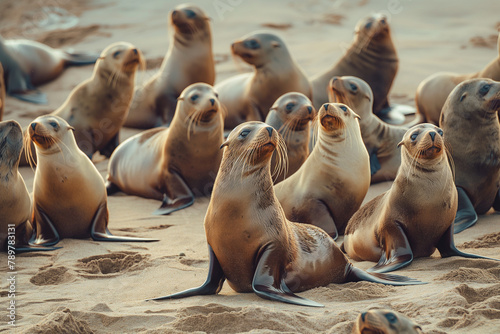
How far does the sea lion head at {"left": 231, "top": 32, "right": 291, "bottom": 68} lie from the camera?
9539 mm

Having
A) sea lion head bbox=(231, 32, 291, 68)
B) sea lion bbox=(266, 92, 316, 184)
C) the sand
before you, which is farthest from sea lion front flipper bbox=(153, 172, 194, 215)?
sea lion head bbox=(231, 32, 291, 68)

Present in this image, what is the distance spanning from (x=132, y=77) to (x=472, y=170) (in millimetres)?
4866

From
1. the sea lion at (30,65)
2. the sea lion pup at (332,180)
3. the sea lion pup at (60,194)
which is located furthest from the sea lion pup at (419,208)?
the sea lion at (30,65)

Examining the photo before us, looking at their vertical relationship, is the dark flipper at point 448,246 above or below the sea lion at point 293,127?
below

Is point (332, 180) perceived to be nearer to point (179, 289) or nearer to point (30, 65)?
point (179, 289)

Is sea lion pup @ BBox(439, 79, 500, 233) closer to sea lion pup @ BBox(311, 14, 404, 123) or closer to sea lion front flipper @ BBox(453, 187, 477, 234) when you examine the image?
sea lion front flipper @ BBox(453, 187, 477, 234)

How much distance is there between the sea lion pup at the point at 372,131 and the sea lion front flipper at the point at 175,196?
1906 mm

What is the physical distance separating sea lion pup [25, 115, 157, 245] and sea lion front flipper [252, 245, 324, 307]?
2.16m

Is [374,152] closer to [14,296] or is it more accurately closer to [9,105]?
Result: [14,296]

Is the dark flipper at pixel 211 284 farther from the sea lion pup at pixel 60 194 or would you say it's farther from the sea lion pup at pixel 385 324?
the sea lion pup at pixel 60 194

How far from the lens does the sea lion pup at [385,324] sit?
287 cm

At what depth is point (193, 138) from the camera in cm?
777

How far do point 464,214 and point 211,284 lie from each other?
8.90ft

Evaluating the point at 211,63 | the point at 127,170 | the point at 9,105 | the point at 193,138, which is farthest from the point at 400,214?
the point at 9,105
